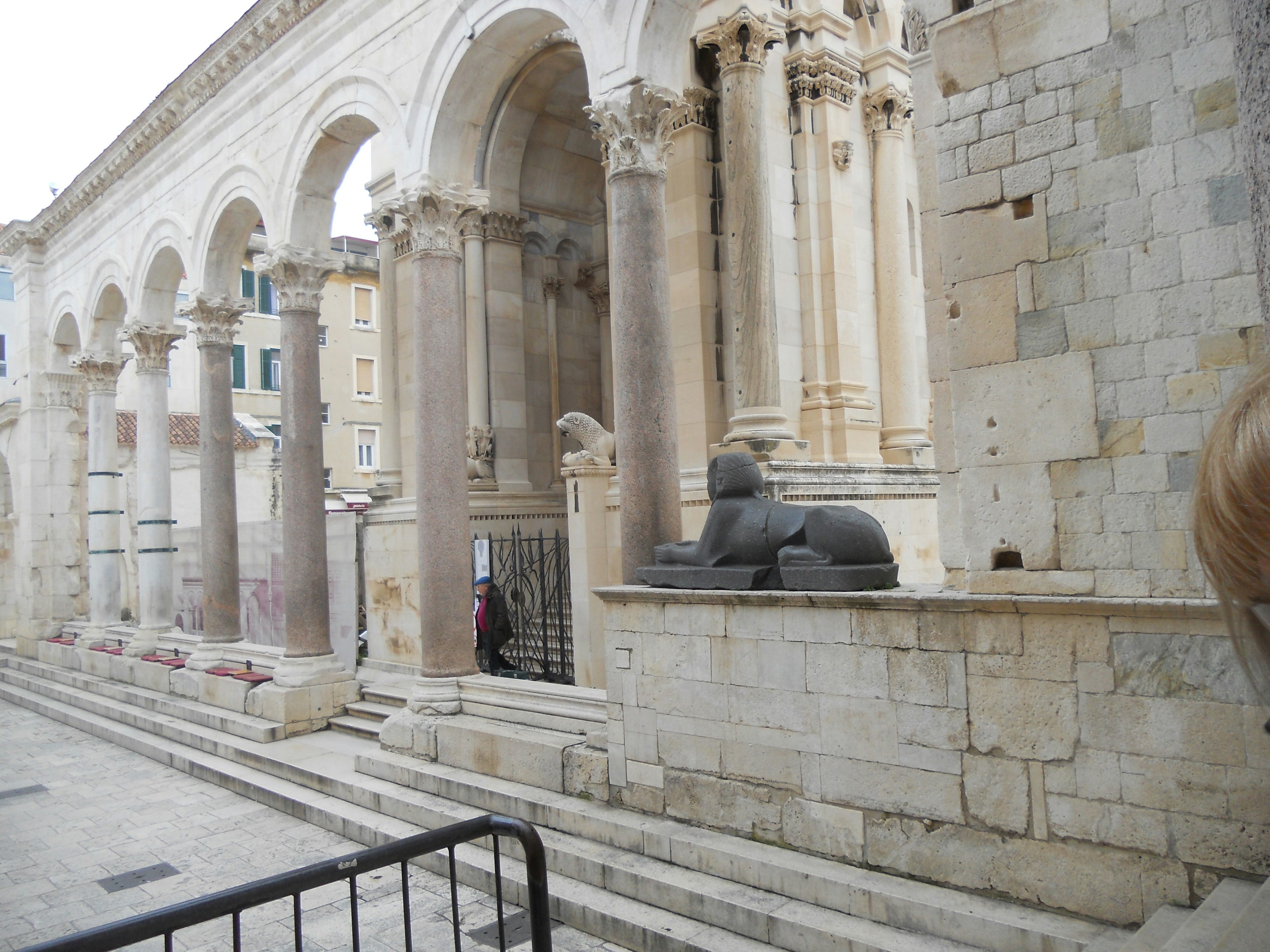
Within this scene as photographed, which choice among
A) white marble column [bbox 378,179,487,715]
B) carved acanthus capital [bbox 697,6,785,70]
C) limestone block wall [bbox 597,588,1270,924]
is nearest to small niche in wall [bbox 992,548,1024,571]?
limestone block wall [bbox 597,588,1270,924]

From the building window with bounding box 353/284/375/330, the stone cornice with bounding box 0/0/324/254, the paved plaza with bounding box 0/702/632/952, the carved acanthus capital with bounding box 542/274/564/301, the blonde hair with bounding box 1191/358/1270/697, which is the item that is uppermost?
the building window with bounding box 353/284/375/330

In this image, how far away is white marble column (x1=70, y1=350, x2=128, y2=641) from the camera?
590 inches

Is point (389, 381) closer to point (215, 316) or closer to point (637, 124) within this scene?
point (215, 316)

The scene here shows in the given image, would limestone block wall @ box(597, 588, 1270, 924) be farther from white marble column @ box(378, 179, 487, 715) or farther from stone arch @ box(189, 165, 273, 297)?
stone arch @ box(189, 165, 273, 297)

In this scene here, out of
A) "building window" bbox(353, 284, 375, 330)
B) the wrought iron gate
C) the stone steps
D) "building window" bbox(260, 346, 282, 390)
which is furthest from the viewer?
"building window" bbox(353, 284, 375, 330)

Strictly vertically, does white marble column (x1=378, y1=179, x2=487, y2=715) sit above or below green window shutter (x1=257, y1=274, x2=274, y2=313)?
below

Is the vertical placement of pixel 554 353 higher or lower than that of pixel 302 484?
higher

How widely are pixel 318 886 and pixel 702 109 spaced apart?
8.19 m

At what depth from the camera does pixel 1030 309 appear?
449cm

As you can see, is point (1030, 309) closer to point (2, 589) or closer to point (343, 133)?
point (343, 133)

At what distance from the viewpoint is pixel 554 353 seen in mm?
12875

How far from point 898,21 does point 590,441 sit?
6322 mm

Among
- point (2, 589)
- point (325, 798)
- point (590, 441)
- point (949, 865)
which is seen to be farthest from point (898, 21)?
point (2, 589)

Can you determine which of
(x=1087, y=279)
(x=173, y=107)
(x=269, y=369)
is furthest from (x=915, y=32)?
(x=269, y=369)
